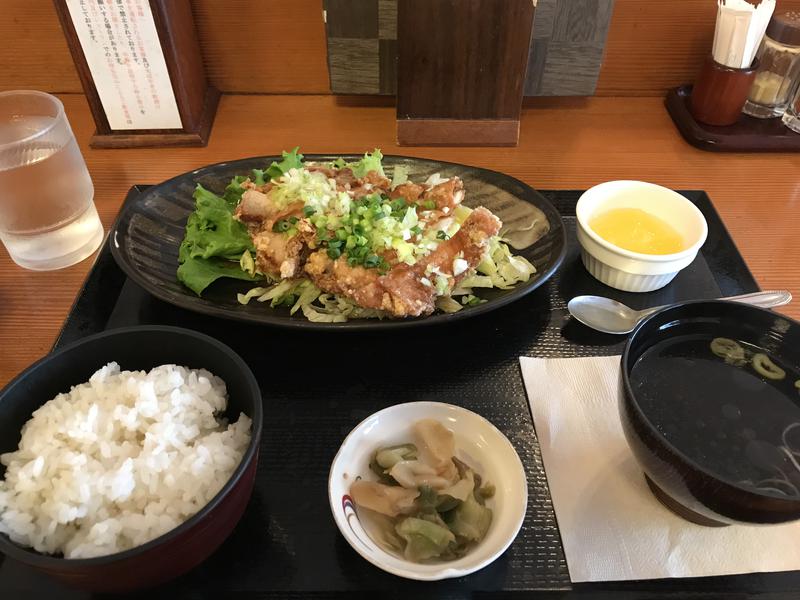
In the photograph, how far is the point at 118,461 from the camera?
1.01 m

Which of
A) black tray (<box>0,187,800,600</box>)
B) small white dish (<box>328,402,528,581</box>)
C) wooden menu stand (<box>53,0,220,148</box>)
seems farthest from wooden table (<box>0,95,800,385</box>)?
small white dish (<box>328,402,528,581</box>)

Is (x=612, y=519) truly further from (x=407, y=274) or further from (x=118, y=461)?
(x=118, y=461)

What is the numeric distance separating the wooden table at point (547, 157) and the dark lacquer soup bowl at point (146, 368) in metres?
0.57

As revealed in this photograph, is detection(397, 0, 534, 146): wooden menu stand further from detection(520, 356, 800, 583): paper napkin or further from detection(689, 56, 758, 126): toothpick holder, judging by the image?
detection(520, 356, 800, 583): paper napkin

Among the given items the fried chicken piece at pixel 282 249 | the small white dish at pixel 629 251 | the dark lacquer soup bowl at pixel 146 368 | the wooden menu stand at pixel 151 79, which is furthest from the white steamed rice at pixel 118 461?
the wooden menu stand at pixel 151 79

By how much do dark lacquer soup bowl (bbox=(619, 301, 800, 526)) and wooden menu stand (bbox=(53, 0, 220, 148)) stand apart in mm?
1612

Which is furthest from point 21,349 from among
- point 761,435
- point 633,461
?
point 761,435

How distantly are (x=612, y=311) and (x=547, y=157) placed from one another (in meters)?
0.80

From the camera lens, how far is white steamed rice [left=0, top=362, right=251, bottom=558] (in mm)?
937

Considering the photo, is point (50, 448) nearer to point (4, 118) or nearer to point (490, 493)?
point (490, 493)

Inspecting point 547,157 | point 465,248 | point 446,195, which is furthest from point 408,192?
point 547,157

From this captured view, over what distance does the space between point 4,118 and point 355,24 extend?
1052mm

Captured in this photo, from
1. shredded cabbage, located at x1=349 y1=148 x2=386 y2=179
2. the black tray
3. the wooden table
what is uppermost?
shredded cabbage, located at x1=349 y1=148 x2=386 y2=179

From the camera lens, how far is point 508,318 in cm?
150
